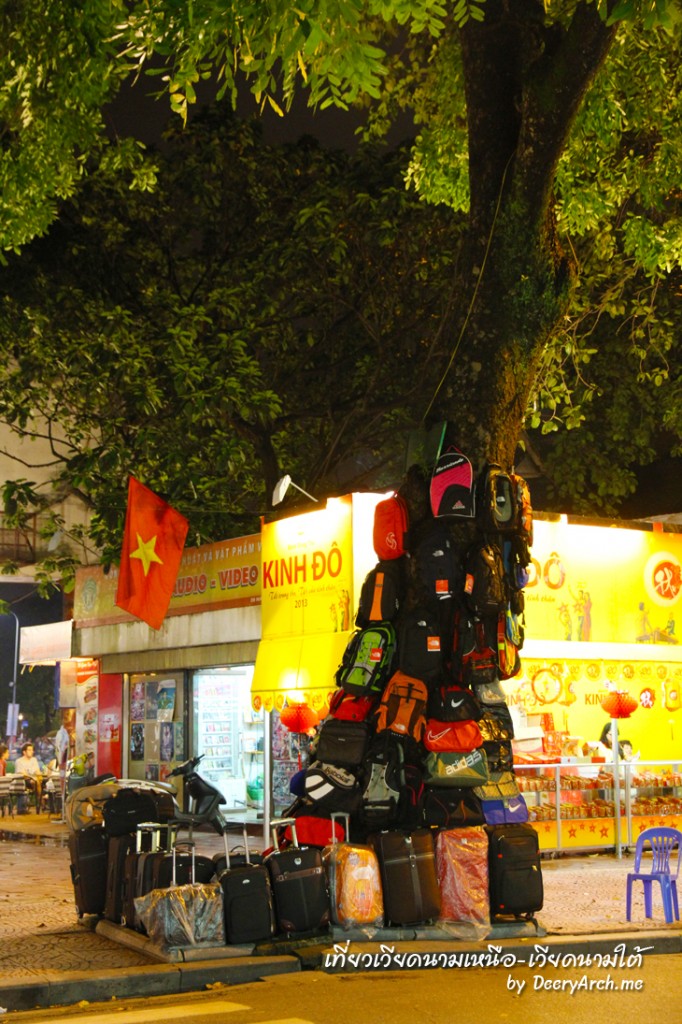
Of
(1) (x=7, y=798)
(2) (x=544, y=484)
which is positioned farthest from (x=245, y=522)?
(1) (x=7, y=798)

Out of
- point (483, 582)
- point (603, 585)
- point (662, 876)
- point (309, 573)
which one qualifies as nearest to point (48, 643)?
point (309, 573)

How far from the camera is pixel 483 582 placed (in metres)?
9.91

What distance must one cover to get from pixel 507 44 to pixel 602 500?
12384 mm

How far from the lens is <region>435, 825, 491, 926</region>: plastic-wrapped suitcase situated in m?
9.29

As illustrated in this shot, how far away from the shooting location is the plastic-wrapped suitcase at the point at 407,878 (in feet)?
29.9

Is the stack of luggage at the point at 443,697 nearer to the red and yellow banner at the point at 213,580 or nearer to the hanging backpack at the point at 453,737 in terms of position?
the hanging backpack at the point at 453,737

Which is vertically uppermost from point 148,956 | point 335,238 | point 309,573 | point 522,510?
point 335,238

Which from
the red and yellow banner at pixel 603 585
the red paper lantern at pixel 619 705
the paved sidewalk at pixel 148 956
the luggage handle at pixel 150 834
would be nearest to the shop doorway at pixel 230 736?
the red and yellow banner at pixel 603 585

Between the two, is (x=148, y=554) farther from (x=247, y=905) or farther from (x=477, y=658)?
(x=247, y=905)

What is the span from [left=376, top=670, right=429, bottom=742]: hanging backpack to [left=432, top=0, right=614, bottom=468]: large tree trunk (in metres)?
2.04

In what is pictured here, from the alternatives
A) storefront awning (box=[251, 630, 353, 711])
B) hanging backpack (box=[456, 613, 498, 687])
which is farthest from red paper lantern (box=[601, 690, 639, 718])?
hanging backpack (box=[456, 613, 498, 687])

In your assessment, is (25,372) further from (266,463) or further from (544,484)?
(544,484)

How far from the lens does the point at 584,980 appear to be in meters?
8.00

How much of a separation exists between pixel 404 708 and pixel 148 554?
8206 millimetres
